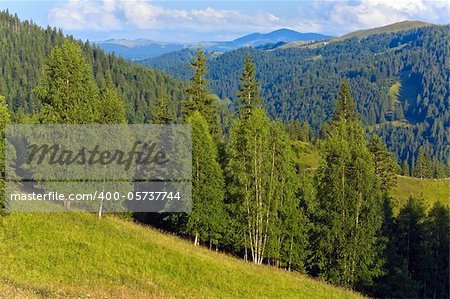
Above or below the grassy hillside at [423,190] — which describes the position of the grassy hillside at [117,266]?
above

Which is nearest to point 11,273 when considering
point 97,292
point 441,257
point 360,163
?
point 97,292

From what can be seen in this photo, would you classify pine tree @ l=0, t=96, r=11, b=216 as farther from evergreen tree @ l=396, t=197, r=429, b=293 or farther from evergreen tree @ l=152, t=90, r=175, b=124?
evergreen tree @ l=396, t=197, r=429, b=293

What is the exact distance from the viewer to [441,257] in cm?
5325

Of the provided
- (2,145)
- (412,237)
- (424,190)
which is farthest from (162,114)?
(424,190)

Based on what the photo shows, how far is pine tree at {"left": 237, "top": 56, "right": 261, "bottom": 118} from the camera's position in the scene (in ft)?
160

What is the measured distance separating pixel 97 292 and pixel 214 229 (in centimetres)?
2176

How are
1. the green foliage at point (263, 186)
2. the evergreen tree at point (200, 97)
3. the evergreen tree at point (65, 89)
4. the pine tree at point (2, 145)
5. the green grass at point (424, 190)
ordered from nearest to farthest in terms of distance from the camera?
the pine tree at point (2, 145) → the evergreen tree at point (65, 89) → the green foliage at point (263, 186) → the evergreen tree at point (200, 97) → the green grass at point (424, 190)

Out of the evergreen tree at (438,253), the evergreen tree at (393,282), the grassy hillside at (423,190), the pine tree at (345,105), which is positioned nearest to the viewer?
the evergreen tree at (393,282)

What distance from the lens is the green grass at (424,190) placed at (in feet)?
291

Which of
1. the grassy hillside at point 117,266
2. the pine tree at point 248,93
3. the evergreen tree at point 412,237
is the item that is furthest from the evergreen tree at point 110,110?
the evergreen tree at point 412,237

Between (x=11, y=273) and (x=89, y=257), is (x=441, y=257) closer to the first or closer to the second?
(x=89, y=257)

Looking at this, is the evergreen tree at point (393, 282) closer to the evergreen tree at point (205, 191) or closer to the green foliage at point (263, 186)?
the green foliage at point (263, 186)

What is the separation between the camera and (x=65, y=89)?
3991 cm

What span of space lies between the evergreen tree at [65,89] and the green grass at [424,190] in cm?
6644
